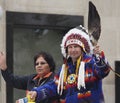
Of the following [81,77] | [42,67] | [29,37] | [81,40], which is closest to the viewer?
[81,77]

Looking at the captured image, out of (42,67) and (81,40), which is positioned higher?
(81,40)

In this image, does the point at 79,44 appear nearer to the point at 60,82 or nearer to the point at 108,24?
the point at 60,82

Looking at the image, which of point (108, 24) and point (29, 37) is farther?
point (108, 24)

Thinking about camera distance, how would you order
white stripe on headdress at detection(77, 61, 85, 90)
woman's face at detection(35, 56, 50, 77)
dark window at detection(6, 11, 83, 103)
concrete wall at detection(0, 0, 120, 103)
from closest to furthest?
white stripe on headdress at detection(77, 61, 85, 90), woman's face at detection(35, 56, 50, 77), dark window at detection(6, 11, 83, 103), concrete wall at detection(0, 0, 120, 103)

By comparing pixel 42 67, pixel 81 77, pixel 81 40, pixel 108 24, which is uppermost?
pixel 108 24

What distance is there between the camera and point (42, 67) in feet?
21.2

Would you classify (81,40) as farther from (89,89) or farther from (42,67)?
(42,67)

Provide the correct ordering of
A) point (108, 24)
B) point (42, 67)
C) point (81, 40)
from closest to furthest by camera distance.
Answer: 1. point (81, 40)
2. point (42, 67)
3. point (108, 24)

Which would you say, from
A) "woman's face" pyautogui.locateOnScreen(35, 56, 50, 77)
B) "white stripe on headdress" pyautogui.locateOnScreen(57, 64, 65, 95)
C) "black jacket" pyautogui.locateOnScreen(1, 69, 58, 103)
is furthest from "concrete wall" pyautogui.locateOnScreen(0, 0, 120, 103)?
"white stripe on headdress" pyautogui.locateOnScreen(57, 64, 65, 95)

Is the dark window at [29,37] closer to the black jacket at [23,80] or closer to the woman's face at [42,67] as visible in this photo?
the black jacket at [23,80]

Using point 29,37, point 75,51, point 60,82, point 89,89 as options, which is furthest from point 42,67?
point 29,37

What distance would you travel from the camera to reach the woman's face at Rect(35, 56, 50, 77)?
6.45 meters

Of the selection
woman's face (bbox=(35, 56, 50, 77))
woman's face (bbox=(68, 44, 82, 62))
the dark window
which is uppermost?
the dark window

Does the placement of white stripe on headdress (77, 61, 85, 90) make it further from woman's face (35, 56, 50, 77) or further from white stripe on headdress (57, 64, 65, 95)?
woman's face (35, 56, 50, 77)
